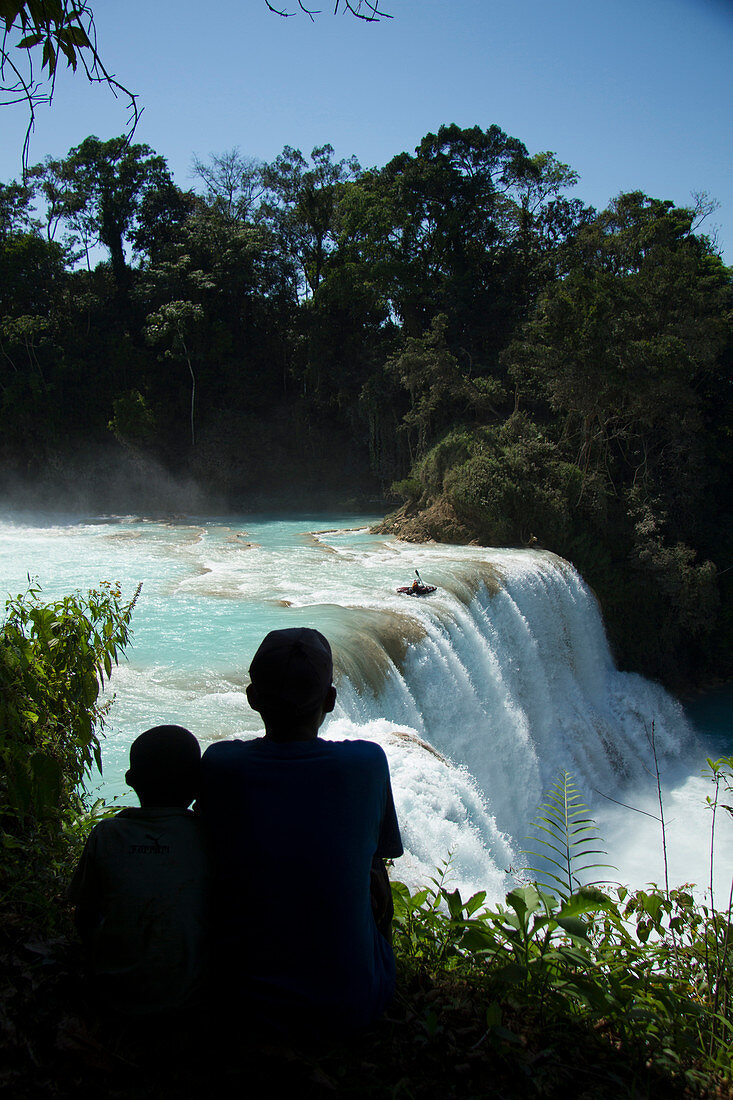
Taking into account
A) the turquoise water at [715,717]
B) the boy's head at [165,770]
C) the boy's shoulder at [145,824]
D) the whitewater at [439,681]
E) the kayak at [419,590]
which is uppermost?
the boy's head at [165,770]

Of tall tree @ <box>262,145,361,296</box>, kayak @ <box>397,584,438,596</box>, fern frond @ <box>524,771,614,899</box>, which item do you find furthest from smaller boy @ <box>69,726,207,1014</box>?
tall tree @ <box>262,145,361,296</box>

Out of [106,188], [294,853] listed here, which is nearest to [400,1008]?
[294,853]

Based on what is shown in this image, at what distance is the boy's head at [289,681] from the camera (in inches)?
69.9

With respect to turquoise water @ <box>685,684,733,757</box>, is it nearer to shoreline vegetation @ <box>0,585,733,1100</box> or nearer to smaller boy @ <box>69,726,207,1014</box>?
shoreline vegetation @ <box>0,585,733,1100</box>

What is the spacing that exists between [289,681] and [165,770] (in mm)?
411

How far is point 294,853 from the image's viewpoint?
1.71 meters

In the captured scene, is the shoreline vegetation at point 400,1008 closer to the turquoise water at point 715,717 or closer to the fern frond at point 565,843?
the fern frond at point 565,843

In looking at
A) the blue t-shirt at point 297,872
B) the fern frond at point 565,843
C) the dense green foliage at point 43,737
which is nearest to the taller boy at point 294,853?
the blue t-shirt at point 297,872

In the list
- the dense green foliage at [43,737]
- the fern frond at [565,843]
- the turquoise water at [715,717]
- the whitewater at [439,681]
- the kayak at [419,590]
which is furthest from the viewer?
the turquoise water at [715,717]

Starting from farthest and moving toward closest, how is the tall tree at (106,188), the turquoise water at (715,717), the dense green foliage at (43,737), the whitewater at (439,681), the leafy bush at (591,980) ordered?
the tall tree at (106,188) < the turquoise water at (715,717) < the whitewater at (439,681) < the dense green foliage at (43,737) < the leafy bush at (591,980)

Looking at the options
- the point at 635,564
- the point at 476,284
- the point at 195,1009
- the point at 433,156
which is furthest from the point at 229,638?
the point at 433,156

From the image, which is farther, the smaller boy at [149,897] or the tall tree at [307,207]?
the tall tree at [307,207]

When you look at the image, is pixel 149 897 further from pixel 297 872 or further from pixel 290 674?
pixel 290 674

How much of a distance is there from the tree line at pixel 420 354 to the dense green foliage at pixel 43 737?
13413 millimetres
